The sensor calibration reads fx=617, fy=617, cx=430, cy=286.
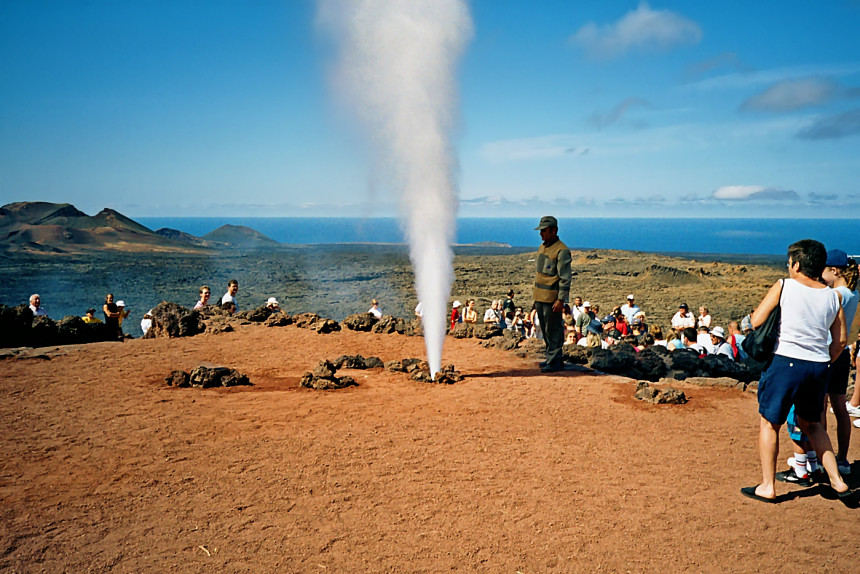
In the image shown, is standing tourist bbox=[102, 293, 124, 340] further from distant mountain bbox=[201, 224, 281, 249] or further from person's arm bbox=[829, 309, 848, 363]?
distant mountain bbox=[201, 224, 281, 249]

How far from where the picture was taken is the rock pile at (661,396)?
739 cm

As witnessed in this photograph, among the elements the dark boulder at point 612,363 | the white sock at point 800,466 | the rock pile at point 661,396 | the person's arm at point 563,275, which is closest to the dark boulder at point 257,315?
the dark boulder at point 612,363

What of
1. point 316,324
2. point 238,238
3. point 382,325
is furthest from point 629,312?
point 238,238

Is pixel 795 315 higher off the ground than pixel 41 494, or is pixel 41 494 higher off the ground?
pixel 795 315

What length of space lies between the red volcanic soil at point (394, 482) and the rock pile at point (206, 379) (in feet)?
0.81

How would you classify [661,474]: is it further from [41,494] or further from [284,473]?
[41,494]

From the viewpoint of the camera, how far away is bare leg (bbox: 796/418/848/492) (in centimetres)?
436

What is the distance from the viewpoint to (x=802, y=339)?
13.6ft

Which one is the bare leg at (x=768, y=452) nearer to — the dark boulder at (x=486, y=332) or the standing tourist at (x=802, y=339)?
the standing tourist at (x=802, y=339)

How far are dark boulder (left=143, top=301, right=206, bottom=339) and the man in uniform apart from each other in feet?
23.6

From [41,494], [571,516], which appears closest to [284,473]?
[41,494]

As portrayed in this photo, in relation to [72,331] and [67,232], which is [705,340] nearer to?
[72,331]

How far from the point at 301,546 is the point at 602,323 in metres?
12.6

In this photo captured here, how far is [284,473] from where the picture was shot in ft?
16.9
